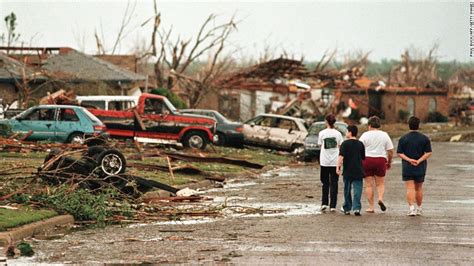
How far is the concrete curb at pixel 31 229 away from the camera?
15.0 m

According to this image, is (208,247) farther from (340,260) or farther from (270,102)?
(270,102)

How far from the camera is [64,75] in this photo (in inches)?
1972

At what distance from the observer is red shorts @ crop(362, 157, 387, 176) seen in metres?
20.5

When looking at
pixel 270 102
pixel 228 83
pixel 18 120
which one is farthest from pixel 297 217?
pixel 270 102

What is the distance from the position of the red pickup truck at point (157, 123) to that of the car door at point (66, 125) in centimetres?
325

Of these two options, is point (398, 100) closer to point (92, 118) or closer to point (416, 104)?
point (416, 104)

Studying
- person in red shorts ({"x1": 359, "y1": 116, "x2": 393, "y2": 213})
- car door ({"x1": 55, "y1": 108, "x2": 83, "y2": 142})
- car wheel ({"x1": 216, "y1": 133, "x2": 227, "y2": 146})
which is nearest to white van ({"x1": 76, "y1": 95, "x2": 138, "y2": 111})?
car wheel ({"x1": 216, "y1": 133, "x2": 227, "y2": 146})

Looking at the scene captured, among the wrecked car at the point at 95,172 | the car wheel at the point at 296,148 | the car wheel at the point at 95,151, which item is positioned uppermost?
the car wheel at the point at 95,151

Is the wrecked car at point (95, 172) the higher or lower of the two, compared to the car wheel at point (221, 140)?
higher

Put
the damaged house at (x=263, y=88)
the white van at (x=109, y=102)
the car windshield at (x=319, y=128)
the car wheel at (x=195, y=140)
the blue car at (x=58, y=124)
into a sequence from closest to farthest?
the blue car at (x=58, y=124) → the car wheel at (x=195, y=140) → the car windshield at (x=319, y=128) → the white van at (x=109, y=102) → the damaged house at (x=263, y=88)

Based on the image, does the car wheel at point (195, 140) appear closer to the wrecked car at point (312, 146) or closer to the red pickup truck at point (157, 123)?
the red pickup truck at point (157, 123)

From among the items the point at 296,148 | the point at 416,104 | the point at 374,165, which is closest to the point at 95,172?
the point at 374,165

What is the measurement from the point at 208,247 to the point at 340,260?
6.87 feet

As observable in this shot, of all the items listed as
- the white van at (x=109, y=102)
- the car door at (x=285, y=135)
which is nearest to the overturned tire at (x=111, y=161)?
the white van at (x=109, y=102)
